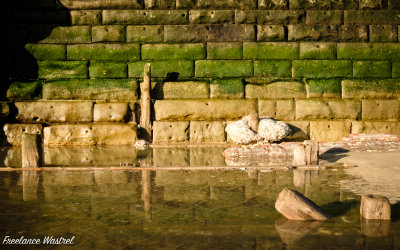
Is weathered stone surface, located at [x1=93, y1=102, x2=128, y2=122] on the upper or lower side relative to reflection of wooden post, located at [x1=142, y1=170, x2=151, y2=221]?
upper

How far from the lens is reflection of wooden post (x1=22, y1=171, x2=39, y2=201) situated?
458 cm

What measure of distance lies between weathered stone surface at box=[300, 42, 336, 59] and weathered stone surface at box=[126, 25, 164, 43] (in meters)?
3.09

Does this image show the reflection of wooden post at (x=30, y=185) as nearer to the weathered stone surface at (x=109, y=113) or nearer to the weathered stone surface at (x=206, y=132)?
the weathered stone surface at (x=109, y=113)

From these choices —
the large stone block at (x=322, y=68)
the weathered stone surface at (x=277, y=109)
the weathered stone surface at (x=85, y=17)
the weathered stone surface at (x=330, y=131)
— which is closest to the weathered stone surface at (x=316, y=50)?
the large stone block at (x=322, y=68)

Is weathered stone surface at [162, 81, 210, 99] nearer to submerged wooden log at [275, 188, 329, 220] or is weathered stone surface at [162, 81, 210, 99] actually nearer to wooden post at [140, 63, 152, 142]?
wooden post at [140, 63, 152, 142]

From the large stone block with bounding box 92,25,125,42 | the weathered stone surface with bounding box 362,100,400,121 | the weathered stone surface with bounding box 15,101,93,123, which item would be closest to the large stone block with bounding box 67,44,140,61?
the large stone block with bounding box 92,25,125,42

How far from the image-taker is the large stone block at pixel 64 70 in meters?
9.73

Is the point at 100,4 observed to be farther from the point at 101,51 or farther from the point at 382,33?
the point at 382,33

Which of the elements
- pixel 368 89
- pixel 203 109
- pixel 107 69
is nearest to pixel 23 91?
pixel 107 69

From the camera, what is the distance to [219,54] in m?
9.80

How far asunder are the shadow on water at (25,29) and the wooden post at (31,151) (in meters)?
4.06

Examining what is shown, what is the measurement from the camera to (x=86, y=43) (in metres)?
9.80

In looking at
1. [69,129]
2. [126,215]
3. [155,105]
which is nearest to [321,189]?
[126,215]

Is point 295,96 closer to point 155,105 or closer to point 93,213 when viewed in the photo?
point 155,105
